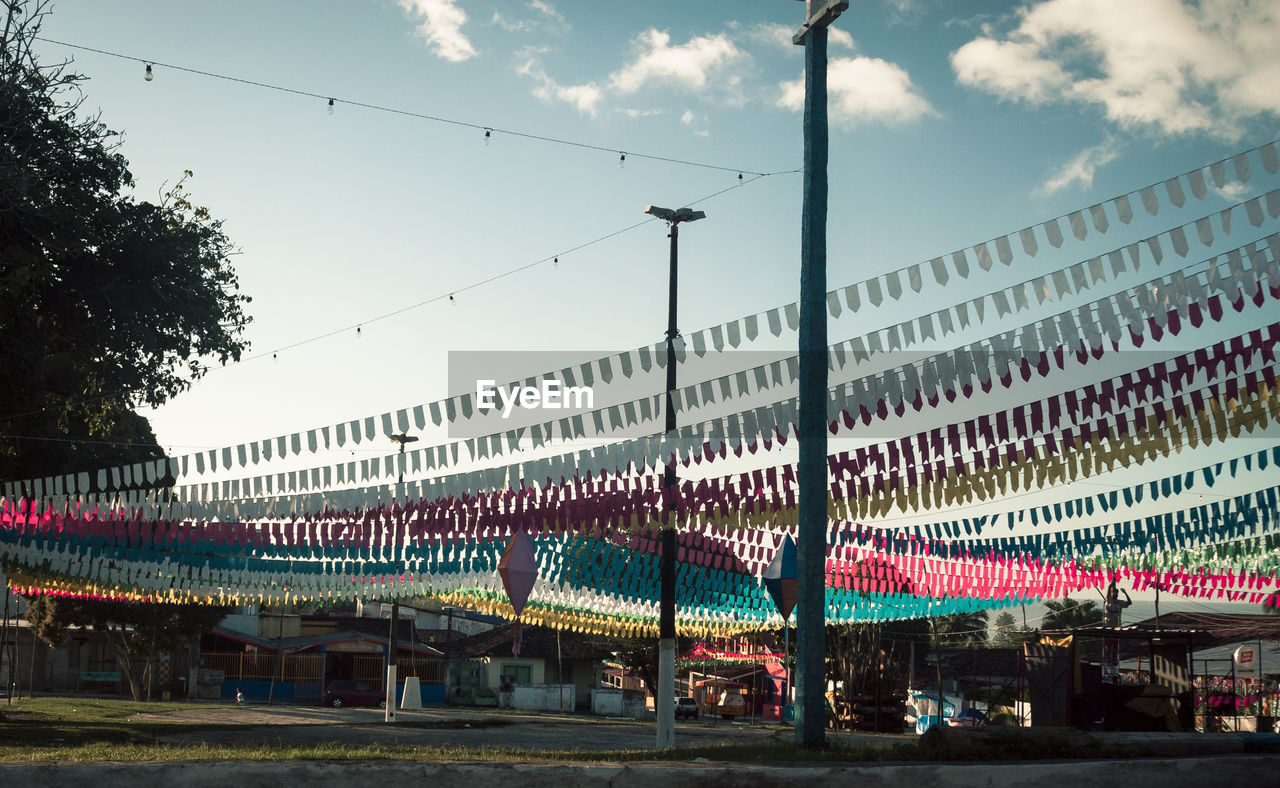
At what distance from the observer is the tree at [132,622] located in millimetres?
38625

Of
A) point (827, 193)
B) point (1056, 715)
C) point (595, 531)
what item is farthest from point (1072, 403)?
point (1056, 715)

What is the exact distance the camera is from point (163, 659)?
163 feet

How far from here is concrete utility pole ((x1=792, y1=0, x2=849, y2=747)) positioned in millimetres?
10500

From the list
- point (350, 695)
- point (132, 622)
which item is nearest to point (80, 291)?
point (132, 622)

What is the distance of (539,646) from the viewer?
56.4 metres

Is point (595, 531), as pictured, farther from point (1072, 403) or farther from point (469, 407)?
point (1072, 403)

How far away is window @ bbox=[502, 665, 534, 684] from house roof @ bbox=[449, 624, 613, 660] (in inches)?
29.5

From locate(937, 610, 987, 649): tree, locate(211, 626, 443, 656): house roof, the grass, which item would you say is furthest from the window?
the grass

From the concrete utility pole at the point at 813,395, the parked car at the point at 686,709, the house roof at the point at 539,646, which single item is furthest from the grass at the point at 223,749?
the house roof at the point at 539,646

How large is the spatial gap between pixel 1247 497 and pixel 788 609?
7.42 metres

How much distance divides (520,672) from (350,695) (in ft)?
35.7

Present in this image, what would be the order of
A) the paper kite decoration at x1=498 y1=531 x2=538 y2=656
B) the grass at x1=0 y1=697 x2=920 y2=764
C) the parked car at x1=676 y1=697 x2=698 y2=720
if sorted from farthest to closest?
the parked car at x1=676 y1=697 x2=698 y2=720 < the paper kite decoration at x1=498 y1=531 x2=538 y2=656 < the grass at x1=0 y1=697 x2=920 y2=764

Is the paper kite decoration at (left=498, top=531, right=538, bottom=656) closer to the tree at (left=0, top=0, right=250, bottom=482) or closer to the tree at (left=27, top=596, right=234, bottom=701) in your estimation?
the tree at (left=0, top=0, right=250, bottom=482)

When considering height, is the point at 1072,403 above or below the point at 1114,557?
above
